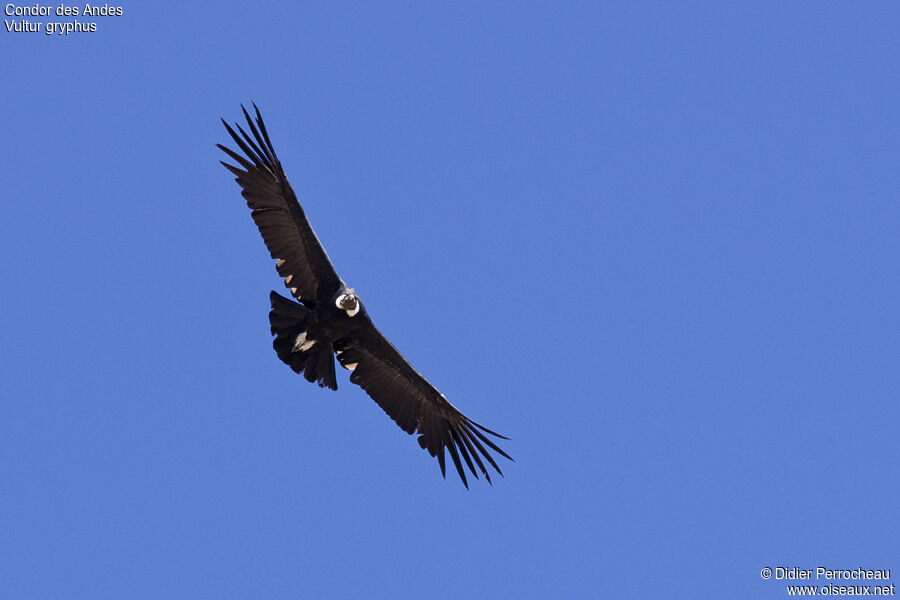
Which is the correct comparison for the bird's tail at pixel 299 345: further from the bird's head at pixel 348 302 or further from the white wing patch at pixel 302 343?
the bird's head at pixel 348 302

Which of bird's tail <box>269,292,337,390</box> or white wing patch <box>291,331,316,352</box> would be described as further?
white wing patch <box>291,331,316,352</box>

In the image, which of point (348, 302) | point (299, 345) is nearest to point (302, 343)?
point (299, 345)

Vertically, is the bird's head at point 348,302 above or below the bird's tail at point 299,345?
above

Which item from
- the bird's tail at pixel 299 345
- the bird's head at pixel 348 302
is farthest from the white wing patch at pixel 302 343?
the bird's head at pixel 348 302

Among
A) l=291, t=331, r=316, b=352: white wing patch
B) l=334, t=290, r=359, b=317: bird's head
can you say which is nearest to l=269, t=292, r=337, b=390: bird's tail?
l=291, t=331, r=316, b=352: white wing patch

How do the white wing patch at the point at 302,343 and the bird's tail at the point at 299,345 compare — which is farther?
the white wing patch at the point at 302,343

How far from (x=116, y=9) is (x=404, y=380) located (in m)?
8.59

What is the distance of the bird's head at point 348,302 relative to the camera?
21.3 m

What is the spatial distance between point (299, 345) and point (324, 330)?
1.60 ft

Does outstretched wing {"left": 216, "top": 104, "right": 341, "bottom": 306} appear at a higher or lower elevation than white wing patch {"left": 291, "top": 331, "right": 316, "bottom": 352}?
higher

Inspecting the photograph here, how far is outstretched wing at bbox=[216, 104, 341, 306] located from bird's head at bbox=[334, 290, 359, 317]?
0.24 metres

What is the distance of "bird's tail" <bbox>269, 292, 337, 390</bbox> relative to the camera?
21.2 metres

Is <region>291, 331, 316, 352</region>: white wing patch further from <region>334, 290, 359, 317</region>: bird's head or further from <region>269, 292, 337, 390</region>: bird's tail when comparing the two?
<region>334, 290, 359, 317</region>: bird's head

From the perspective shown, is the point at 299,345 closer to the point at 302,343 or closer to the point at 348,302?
the point at 302,343
